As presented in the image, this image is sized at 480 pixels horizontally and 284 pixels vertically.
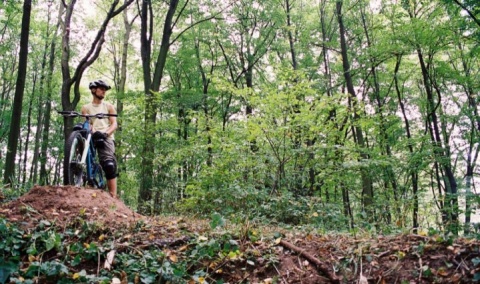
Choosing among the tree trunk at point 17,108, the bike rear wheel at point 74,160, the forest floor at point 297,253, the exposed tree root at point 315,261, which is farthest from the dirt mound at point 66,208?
the tree trunk at point 17,108

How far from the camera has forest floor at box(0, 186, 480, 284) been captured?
2588mm

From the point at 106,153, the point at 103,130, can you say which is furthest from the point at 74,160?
the point at 103,130

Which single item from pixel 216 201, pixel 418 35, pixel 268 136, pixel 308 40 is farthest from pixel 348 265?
pixel 308 40

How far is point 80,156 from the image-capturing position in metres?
5.06

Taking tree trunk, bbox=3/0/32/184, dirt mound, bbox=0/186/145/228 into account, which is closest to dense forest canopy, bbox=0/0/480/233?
tree trunk, bbox=3/0/32/184

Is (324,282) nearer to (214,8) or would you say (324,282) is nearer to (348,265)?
(348,265)

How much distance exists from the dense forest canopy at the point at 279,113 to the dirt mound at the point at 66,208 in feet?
5.70

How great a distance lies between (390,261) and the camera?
9.11 feet

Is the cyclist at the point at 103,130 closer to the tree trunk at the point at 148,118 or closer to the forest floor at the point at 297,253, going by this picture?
the forest floor at the point at 297,253

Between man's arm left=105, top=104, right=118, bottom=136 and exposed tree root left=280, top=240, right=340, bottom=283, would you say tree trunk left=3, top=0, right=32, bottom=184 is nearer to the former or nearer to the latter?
man's arm left=105, top=104, right=118, bottom=136

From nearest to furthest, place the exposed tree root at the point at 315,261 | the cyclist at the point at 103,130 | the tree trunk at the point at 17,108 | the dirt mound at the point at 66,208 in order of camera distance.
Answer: the exposed tree root at the point at 315,261 → the dirt mound at the point at 66,208 → the cyclist at the point at 103,130 → the tree trunk at the point at 17,108

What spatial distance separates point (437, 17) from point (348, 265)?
11.3m

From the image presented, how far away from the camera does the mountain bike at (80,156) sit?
478 centimetres

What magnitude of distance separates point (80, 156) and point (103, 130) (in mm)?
576
